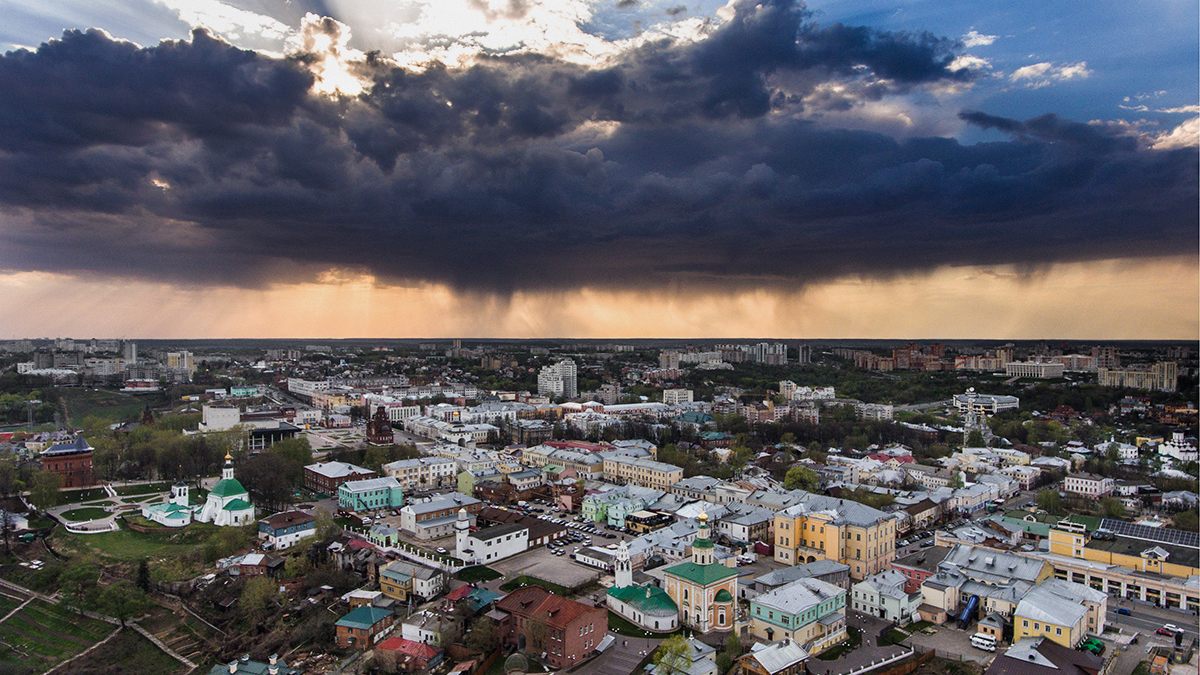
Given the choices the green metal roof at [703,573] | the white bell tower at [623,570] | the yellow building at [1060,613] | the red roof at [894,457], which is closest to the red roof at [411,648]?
the white bell tower at [623,570]

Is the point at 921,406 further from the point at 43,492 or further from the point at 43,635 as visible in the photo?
the point at 43,635

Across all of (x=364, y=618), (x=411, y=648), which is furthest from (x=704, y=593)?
(x=364, y=618)

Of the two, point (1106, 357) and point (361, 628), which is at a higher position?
point (1106, 357)

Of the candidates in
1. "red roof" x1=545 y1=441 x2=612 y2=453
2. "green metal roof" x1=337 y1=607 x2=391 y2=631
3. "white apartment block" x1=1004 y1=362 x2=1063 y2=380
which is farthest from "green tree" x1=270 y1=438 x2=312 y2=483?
"white apartment block" x1=1004 y1=362 x2=1063 y2=380

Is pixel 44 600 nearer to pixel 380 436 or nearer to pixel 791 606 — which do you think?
pixel 791 606

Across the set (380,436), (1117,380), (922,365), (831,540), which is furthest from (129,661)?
(922,365)

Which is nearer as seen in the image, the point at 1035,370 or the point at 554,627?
the point at 554,627

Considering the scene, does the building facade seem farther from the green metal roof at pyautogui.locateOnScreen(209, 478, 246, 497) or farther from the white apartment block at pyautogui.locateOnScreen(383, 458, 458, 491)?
the green metal roof at pyautogui.locateOnScreen(209, 478, 246, 497)
